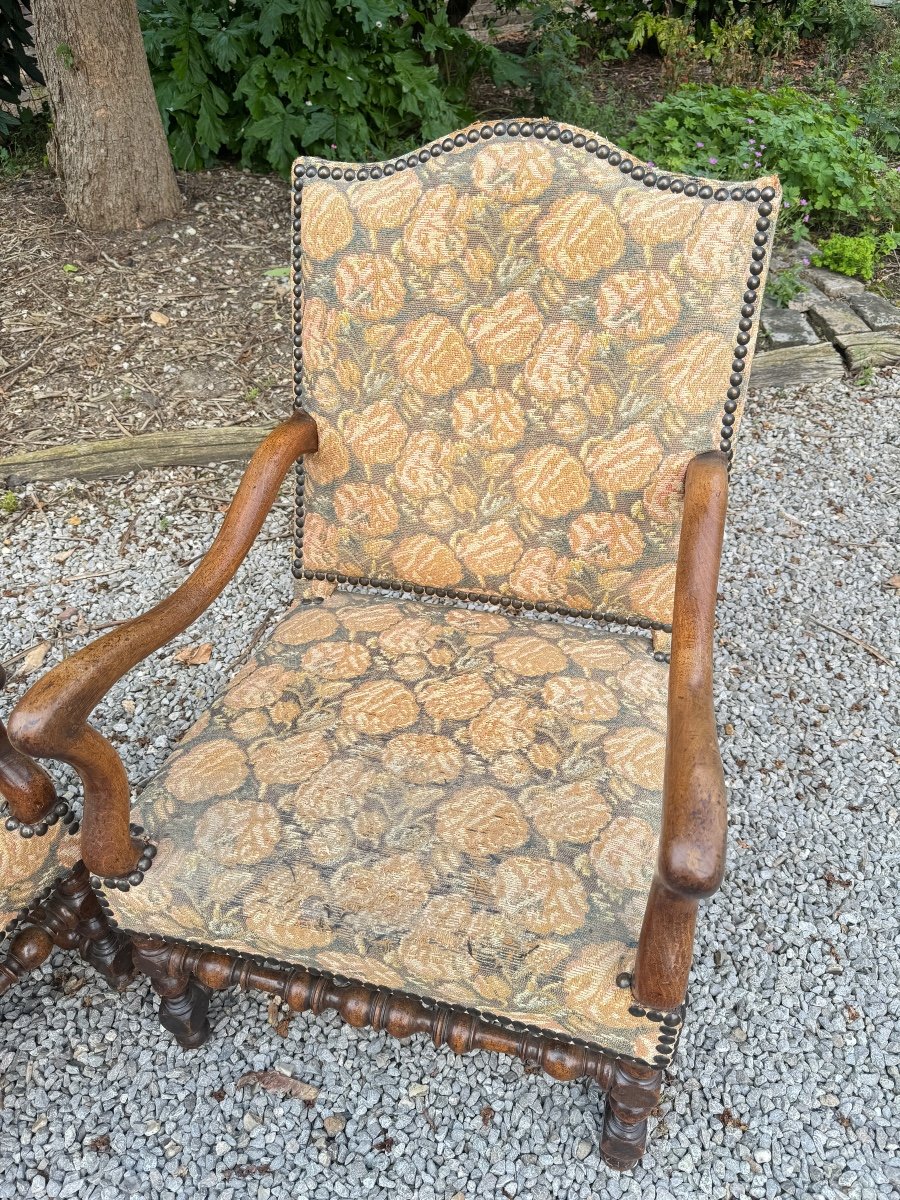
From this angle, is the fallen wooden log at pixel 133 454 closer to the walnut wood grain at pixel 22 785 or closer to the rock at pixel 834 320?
the walnut wood grain at pixel 22 785

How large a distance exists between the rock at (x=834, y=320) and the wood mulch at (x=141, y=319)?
2.16 metres

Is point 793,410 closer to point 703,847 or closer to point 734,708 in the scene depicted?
point 734,708

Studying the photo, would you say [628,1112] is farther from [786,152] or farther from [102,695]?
[786,152]

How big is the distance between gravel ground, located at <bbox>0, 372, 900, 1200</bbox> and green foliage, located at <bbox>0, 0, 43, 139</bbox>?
3.16m

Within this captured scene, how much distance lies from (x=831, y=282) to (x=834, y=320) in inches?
13.0

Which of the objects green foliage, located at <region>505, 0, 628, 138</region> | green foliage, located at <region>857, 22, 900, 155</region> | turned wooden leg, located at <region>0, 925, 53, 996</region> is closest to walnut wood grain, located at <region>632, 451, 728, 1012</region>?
turned wooden leg, located at <region>0, 925, 53, 996</region>

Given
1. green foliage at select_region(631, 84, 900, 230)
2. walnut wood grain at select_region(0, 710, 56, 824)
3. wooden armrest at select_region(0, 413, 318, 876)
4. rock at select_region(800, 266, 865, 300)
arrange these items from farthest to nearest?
green foliage at select_region(631, 84, 900, 230) → rock at select_region(800, 266, 865, 300) → walnut wood grain at select_region(0, 710, 56, 824) → wooden armrest at select_region(0, 413, 318, 876)

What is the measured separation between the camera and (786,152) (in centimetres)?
405

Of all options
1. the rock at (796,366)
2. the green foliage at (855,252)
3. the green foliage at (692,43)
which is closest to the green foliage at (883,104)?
the green foliage at (692,43)

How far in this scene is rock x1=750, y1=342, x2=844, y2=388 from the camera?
3.54 meters

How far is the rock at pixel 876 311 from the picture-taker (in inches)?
143

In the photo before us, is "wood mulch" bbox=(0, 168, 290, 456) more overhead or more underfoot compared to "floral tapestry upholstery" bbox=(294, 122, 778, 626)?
more underfoot

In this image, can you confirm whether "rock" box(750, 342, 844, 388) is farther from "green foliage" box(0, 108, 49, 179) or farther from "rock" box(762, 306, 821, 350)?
"green foliage" box(0, 108, 49, 179)

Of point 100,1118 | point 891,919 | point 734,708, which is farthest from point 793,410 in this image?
point 100,1118
